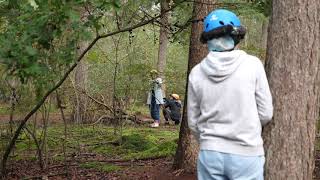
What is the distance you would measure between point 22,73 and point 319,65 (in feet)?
10.2

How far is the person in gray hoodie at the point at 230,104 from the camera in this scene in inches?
140

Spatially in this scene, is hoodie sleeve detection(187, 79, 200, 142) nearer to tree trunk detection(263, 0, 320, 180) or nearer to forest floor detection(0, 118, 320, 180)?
tree trunk detection(263, 0, 320, 180)

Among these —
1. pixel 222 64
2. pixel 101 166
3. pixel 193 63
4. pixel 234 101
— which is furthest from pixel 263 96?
pixel 101 166

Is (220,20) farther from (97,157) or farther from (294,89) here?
(97,157)

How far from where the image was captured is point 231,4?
765cm

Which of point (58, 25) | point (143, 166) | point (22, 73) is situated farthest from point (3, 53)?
A: point (143, 166)

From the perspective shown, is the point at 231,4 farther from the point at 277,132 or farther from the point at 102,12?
the point at 277,132

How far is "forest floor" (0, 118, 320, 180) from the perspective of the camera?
842 centimetres

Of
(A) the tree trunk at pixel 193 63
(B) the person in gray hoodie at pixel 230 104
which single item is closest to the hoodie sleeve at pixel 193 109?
(B) the person in gray hoodie at pixel 230 104

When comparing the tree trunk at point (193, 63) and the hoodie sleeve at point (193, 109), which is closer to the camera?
the hoodie sleeve at point (193, 109)

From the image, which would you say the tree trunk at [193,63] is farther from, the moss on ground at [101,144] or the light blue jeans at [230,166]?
the light blue jeans at [230,166]

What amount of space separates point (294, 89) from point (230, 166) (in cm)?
88

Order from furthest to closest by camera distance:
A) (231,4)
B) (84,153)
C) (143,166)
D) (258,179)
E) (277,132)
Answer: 1. (84,153)
2. (143,166)
3. (231,4)
4. (277,132)
5. (258,179)

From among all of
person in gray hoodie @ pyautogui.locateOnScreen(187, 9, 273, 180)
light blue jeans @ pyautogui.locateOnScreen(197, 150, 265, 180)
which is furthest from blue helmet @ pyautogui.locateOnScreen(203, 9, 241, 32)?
light blue jeans @ pyautogui.locateOnScreen(197, 150, 265, 180)
